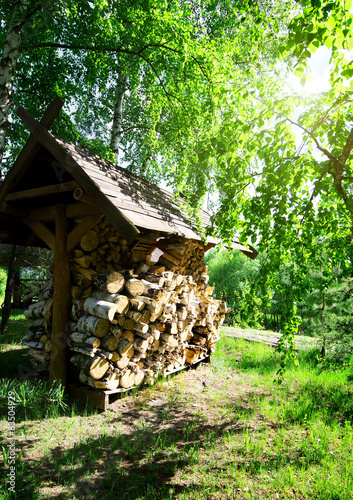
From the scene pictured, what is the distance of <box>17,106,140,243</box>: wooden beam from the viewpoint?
3279 millimetres

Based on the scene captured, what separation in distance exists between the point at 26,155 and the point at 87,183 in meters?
1.43

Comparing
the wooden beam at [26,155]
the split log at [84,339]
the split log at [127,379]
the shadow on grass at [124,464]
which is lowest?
the shadow on grass at [124,464]

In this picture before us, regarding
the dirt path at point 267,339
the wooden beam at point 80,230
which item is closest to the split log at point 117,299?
the wooden beam at point 80,230

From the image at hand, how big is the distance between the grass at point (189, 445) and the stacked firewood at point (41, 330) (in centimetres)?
49

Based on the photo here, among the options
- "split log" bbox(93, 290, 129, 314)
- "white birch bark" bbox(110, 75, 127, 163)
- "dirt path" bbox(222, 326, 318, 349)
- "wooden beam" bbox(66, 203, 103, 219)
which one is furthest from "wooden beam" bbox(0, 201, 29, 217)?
"dirt path" bbox(222, 326, 318, 349)

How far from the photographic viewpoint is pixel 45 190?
4.10 m

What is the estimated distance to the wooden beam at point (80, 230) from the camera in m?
3.95

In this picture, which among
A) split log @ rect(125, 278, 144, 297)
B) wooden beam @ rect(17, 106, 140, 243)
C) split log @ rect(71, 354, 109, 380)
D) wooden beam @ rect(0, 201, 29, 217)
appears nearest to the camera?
wooden beam @ rect(17, 106, 140, 243)

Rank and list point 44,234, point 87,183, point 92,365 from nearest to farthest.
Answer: point 87,183 → point 92,365 → point 44,234

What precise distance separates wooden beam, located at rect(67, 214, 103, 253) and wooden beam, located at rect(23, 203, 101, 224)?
0.28 ft

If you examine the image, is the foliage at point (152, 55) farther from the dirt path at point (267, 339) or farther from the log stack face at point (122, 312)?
the dirt path at point (267, 339)

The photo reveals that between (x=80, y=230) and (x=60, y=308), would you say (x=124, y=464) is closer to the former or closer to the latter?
(x=60, y=308)

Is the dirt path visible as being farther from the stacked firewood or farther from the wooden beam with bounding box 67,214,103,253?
the wooden beam with bounding box 67,214,103,253

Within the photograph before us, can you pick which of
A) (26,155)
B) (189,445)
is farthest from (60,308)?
(189,445)
